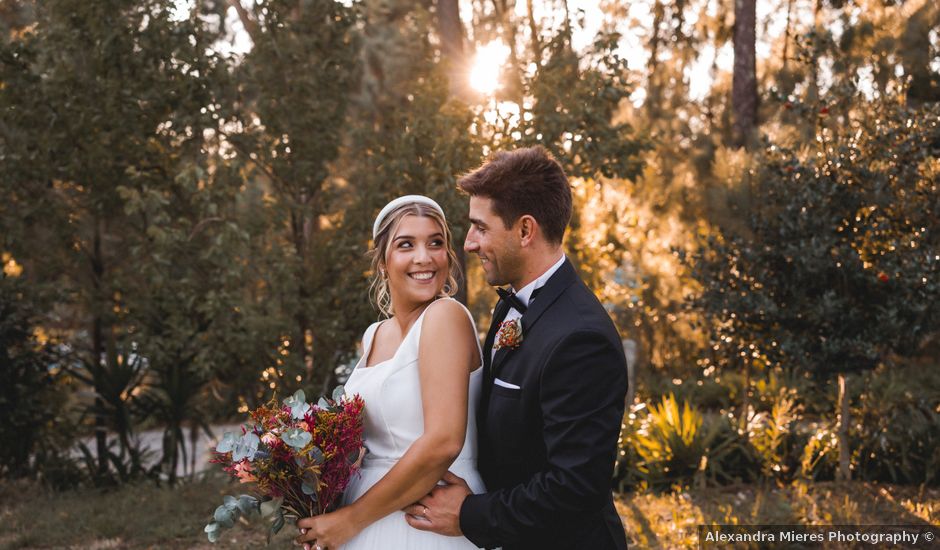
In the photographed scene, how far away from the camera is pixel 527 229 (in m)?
2.53

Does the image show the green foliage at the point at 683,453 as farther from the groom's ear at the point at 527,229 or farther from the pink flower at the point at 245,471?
the pink flower at the point at 245,471

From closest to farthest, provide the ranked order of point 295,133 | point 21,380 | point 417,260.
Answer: point 417,260 → point 295,133 → point 21,380

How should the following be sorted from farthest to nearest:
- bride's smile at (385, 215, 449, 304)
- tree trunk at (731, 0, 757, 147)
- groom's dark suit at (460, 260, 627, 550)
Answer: tree trunk at (731, 0, 757, 147) → bride's smile at (385, 215, 449, 304) → groom's dark suit at (460, 260, 627, 550)

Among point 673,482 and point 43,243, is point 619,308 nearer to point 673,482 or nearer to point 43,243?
point 673,482

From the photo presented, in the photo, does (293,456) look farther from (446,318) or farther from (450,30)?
(450,30)

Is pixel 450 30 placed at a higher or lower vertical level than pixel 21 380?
higher

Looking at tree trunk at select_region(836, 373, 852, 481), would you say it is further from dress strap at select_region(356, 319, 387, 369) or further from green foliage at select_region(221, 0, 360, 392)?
dress strap at select_region(356, 319, 387, 369)

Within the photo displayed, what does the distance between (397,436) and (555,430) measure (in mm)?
670

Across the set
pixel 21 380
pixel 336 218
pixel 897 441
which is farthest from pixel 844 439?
pixel 21 380

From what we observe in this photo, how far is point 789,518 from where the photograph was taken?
5.65m

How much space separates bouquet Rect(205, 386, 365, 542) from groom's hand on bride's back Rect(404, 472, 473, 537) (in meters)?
0.24

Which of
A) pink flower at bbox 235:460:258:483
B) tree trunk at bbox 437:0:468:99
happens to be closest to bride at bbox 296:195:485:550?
pink flower at bbox 235:460:258:483

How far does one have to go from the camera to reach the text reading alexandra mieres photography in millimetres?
5285

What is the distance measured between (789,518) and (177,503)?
479 cm
